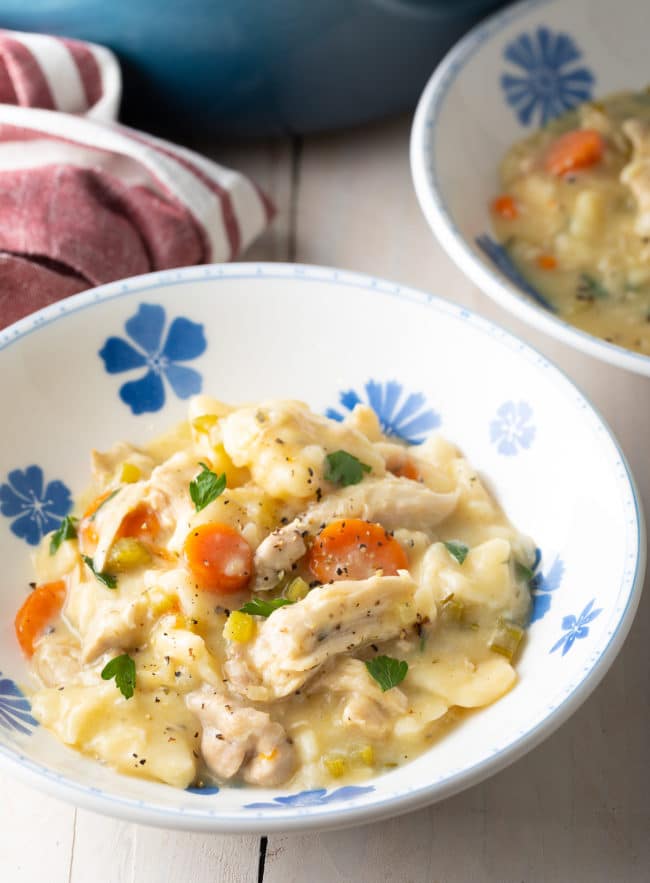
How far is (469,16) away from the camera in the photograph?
3949 mm

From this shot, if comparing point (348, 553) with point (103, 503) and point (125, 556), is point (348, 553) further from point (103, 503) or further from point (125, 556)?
point (103, 503)

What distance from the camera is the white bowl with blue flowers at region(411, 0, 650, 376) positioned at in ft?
11.5

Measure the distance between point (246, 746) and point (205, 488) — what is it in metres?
0.61

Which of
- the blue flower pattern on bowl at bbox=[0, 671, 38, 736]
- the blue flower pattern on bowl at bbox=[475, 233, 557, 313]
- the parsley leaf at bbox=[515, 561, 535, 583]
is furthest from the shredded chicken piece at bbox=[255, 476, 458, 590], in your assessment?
the blue flower pattern on bowl at bbox=[475, 233, 557, 313]

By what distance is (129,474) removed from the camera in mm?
2814

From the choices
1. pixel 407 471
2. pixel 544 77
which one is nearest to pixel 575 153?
pixel 544 77

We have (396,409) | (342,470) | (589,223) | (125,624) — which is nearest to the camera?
(125,624)

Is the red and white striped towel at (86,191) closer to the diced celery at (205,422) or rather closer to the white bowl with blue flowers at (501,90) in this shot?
the white bowl with blue flowers at (501,90)

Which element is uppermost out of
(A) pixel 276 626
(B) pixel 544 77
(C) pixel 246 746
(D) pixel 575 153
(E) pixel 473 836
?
(B) pixel 544 77

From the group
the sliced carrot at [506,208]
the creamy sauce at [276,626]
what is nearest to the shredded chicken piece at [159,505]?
the creamy sauce at [276,626]

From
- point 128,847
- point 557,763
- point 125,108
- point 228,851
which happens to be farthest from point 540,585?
point 125,108

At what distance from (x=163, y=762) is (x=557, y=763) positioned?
0.87 metres

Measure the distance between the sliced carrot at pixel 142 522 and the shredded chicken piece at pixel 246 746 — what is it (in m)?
0.49

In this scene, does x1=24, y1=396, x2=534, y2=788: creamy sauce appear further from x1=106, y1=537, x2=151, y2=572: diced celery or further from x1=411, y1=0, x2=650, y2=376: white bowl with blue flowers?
x1=411, y1=0, x2=650, y2=376: white bowl with blue flowers
